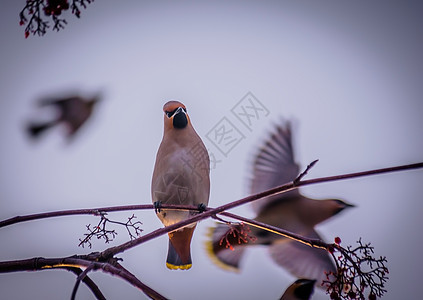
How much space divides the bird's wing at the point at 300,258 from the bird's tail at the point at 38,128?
42 centimetres

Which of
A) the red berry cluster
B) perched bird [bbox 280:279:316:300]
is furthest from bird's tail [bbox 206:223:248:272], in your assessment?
the red berry cluster

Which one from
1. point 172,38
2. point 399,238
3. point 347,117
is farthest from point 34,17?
point 399,238

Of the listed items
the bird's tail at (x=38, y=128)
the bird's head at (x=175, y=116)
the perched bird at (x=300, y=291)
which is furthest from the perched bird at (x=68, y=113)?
the perched bird at (x=300, y=291)

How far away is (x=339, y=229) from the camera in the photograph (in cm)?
75

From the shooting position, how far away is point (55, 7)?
0.52m

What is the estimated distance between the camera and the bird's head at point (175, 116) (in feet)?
2.51

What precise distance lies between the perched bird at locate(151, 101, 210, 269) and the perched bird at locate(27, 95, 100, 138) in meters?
0.16

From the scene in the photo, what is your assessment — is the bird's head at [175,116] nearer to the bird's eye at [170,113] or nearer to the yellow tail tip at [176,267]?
the bird's eye at [170,113]

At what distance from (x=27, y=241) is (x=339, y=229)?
520 mm

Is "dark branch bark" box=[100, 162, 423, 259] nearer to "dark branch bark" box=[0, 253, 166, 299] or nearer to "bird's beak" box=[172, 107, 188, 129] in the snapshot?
"dark branch bark" box=[0, 253, 166, 299]

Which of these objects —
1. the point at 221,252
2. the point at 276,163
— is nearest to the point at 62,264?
the point at 221,252

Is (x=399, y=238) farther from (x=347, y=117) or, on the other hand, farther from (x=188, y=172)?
(x=188, y=172)

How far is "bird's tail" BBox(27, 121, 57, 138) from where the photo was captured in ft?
2.10

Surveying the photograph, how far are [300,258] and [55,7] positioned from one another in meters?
0.56
